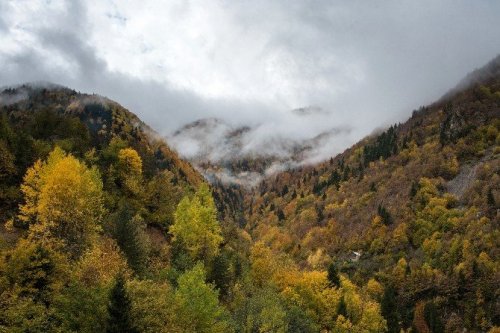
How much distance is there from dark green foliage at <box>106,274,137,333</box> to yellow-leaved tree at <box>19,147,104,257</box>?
Result: 62.6 feet

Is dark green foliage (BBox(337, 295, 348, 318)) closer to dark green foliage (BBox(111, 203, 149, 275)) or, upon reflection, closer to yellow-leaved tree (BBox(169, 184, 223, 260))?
yellow-leaved tree (BBox(169, 184, 223, 260))

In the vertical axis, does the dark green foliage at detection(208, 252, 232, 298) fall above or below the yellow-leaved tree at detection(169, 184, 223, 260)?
below

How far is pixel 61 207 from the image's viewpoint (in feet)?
198

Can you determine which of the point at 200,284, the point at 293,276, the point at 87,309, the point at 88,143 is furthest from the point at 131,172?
the point at 87,309

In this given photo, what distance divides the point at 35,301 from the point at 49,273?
308 cm

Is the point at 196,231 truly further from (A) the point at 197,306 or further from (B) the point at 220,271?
(A) the point at 197,306

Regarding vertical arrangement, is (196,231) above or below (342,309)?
above

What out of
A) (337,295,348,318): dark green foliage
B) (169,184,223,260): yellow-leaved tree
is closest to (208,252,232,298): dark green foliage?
(169,184,223,260): yellow-leaved tree

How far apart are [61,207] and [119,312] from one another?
2551cm

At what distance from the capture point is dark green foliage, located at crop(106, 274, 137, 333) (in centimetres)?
3918

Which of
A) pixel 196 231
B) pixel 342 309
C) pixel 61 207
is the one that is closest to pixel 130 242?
pixel 61 207

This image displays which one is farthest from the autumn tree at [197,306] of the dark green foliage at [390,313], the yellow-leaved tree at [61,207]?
the dark green foliage at [390,313]

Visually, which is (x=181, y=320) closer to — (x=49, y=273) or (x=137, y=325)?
(x=137, y=325)

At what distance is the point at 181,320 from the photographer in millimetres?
48156
